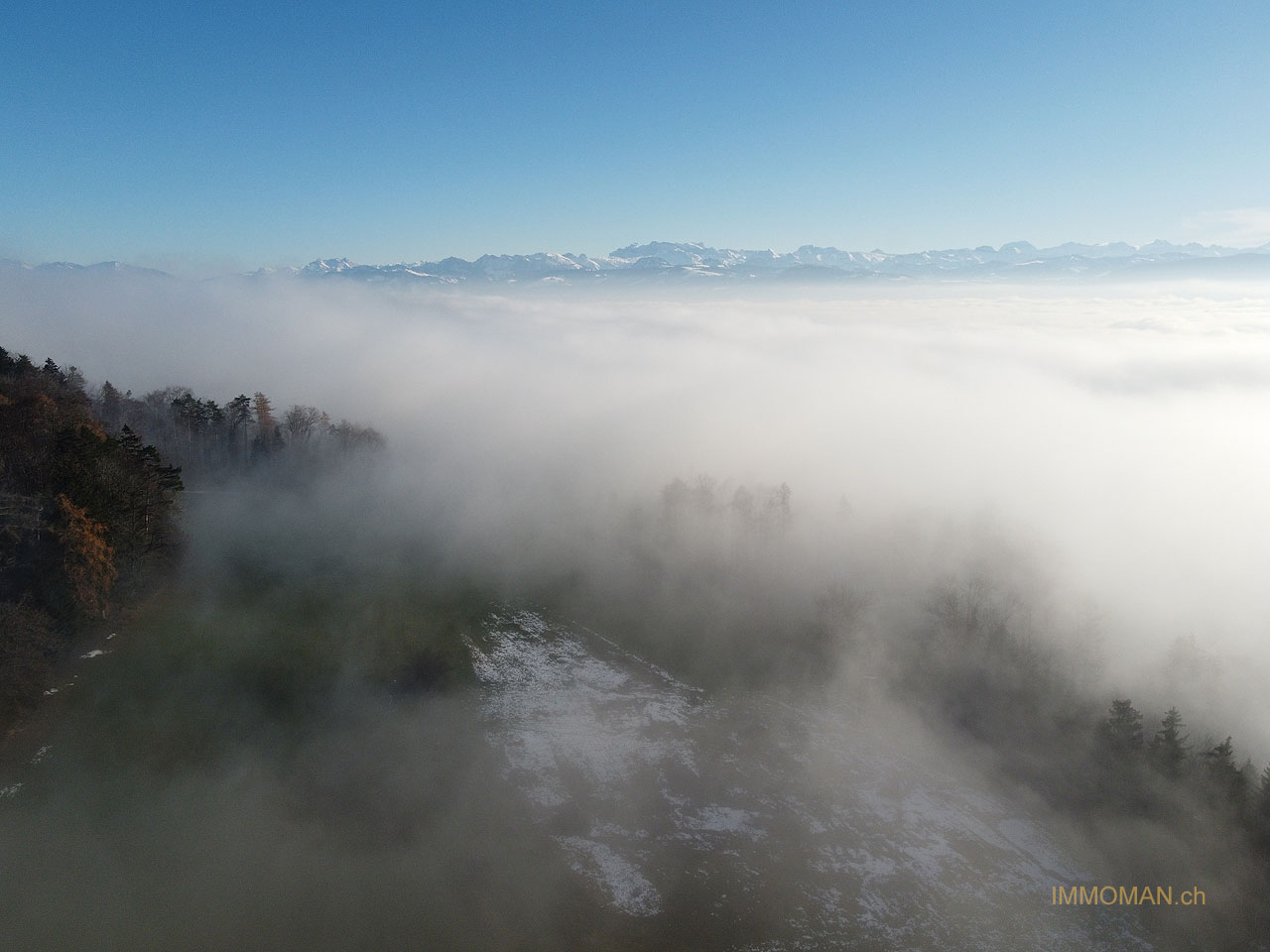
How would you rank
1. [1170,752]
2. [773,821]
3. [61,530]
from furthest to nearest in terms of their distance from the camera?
[61,530], [1170,752], [773,821]

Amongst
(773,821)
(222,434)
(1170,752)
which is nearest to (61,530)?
(773,821)

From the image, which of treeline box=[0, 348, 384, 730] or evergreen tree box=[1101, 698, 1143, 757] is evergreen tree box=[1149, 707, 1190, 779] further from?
treeline box=[0, 348, 384, 730]

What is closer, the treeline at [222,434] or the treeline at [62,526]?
the treeline at [62,526]

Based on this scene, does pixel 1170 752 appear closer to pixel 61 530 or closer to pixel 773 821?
pixel 773 821

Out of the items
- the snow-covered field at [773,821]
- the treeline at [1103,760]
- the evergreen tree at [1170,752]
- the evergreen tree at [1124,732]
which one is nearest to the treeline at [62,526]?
the snow-covered field at [773,821]

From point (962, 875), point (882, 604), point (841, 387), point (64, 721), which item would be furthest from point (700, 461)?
point (841, 387)

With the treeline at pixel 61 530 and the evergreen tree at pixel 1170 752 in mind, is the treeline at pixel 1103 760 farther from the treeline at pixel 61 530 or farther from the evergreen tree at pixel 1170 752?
the treeline at pixel 61 530
